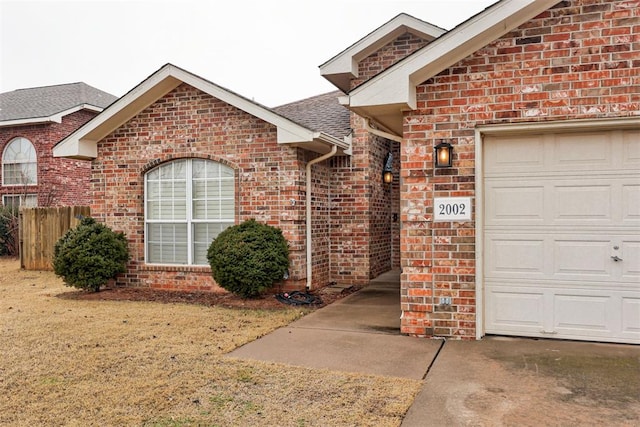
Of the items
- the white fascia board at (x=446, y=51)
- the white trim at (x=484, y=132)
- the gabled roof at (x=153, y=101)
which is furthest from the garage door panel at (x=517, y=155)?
the gabled roof at (x=153, y=101)

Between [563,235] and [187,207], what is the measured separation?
21.7ft

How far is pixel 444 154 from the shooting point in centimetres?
568

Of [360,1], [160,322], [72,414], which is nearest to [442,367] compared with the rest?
[72,414]

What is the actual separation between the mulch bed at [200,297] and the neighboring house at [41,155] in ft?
37.4

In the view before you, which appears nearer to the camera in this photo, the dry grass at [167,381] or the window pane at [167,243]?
the dry grass at [167,381]

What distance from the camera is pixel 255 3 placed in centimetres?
1806

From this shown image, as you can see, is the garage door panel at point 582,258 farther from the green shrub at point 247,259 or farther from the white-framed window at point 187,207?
the white-framed window at point 187,207

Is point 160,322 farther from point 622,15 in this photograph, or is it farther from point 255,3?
point 255,3

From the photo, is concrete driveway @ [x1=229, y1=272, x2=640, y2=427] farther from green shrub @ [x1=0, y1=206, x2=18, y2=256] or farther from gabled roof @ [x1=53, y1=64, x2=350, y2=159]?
green shrub @ [x1=0, y1=206, x2=18, y2=256]

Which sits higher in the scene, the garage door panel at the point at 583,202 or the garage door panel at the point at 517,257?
the garage door panel at the point at 583,202

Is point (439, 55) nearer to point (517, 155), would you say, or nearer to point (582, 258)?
point (517, 155)

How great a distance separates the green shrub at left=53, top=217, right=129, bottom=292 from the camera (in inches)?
358

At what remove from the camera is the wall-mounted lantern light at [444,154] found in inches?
223

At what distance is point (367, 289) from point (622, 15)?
6317 mm
